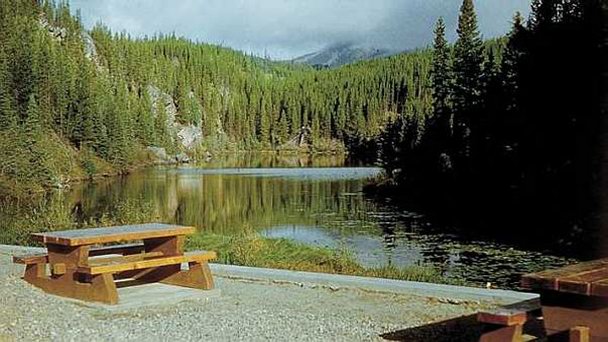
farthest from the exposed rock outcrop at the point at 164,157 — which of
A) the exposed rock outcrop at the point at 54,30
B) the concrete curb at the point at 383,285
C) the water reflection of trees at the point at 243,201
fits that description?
the concrete curb at the point at 383,285

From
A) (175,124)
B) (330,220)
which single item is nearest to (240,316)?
(330,220)

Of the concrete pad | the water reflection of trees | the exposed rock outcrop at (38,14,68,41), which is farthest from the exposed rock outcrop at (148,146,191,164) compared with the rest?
the concrete pad

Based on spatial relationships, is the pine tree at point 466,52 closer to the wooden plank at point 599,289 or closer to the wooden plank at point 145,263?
the wooden plank at point 145,263

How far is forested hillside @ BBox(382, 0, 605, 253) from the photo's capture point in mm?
18109

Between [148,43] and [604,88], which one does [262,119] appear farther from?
[604,88]

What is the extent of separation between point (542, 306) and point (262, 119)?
12557 centimetres

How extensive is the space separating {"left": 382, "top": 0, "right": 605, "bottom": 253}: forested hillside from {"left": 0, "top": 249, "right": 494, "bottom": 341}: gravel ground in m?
11.9

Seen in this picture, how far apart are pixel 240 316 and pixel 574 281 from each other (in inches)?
126

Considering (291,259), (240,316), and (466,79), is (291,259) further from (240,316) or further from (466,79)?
(466,79)

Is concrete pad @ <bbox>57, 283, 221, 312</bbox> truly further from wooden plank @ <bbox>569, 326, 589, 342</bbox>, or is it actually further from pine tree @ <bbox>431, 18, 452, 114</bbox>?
pine tree @ <bbox>431, 18, 452, 114</bbox>

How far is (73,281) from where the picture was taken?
7.05 meters

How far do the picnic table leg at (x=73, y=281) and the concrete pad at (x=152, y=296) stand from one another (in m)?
0.08

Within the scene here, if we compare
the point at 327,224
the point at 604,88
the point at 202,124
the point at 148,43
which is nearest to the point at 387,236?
the point at 327,224

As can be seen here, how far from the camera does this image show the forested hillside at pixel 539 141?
59.4 feet
